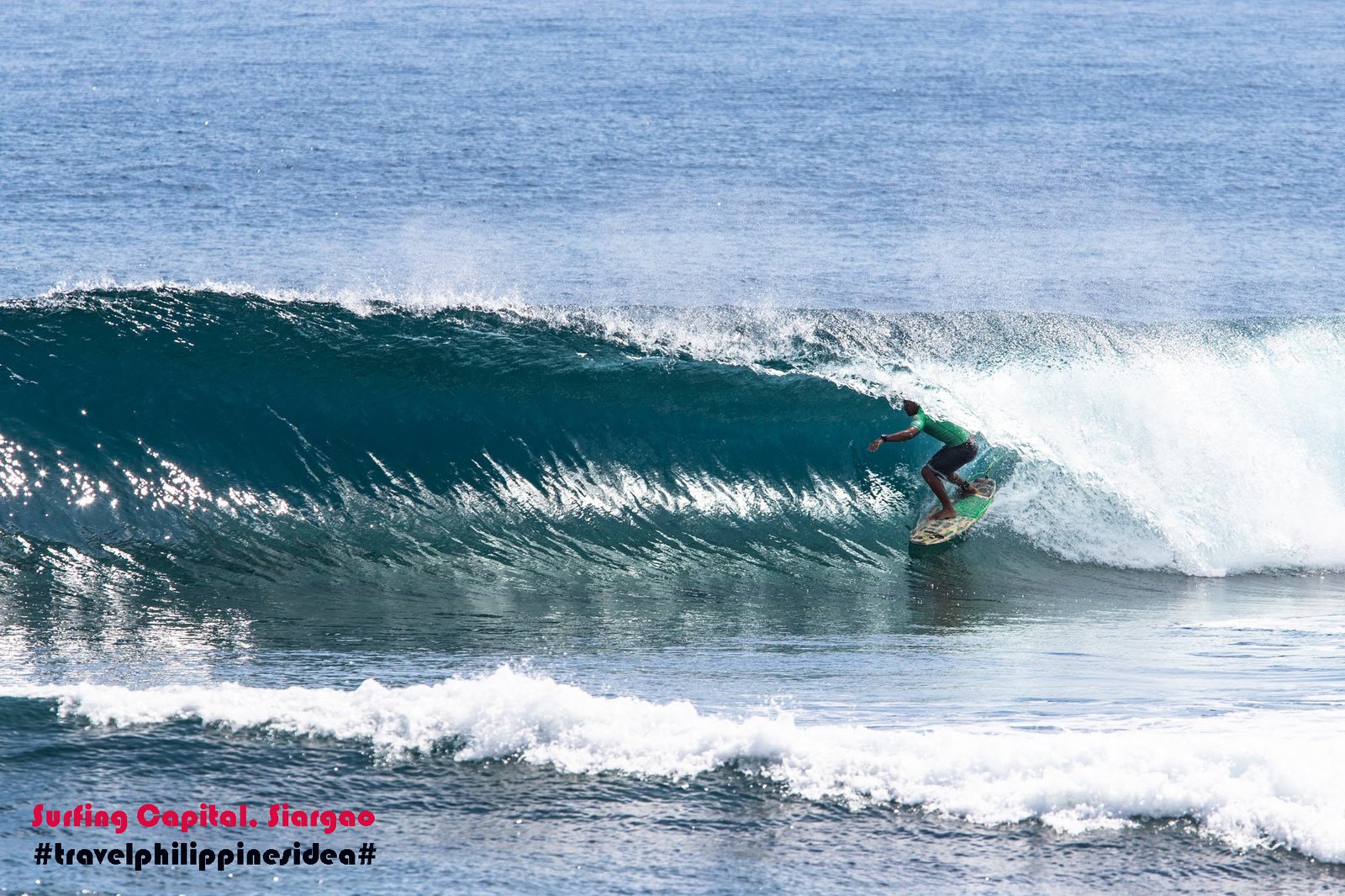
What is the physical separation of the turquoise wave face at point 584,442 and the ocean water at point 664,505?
0.18 ft

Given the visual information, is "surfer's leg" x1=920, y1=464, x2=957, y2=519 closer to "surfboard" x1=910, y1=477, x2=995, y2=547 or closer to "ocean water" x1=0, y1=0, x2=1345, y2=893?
"surfboard" x1=910, y1=477, x2=995, y2=547

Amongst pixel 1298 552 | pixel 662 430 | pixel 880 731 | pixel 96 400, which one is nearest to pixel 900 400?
pixel 662 430

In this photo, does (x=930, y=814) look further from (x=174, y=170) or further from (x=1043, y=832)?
(x=174, y=170)

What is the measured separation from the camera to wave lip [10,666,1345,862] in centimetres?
721

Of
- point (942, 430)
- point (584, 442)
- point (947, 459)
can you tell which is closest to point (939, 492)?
point (947, 459)

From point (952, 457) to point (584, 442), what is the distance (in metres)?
3.68

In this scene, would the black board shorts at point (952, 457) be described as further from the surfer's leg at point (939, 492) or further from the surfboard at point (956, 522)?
the surfboard at point (956, 522)

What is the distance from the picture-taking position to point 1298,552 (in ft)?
43.7

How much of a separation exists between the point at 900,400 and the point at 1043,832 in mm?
7581

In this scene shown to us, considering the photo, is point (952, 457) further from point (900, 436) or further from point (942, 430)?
point (900, 436)

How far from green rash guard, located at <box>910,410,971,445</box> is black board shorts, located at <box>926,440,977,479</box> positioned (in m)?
0.05

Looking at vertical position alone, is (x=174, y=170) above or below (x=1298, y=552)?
above

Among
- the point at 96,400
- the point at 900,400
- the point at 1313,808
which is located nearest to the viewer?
the point at 1313,808

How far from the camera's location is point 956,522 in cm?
1262
